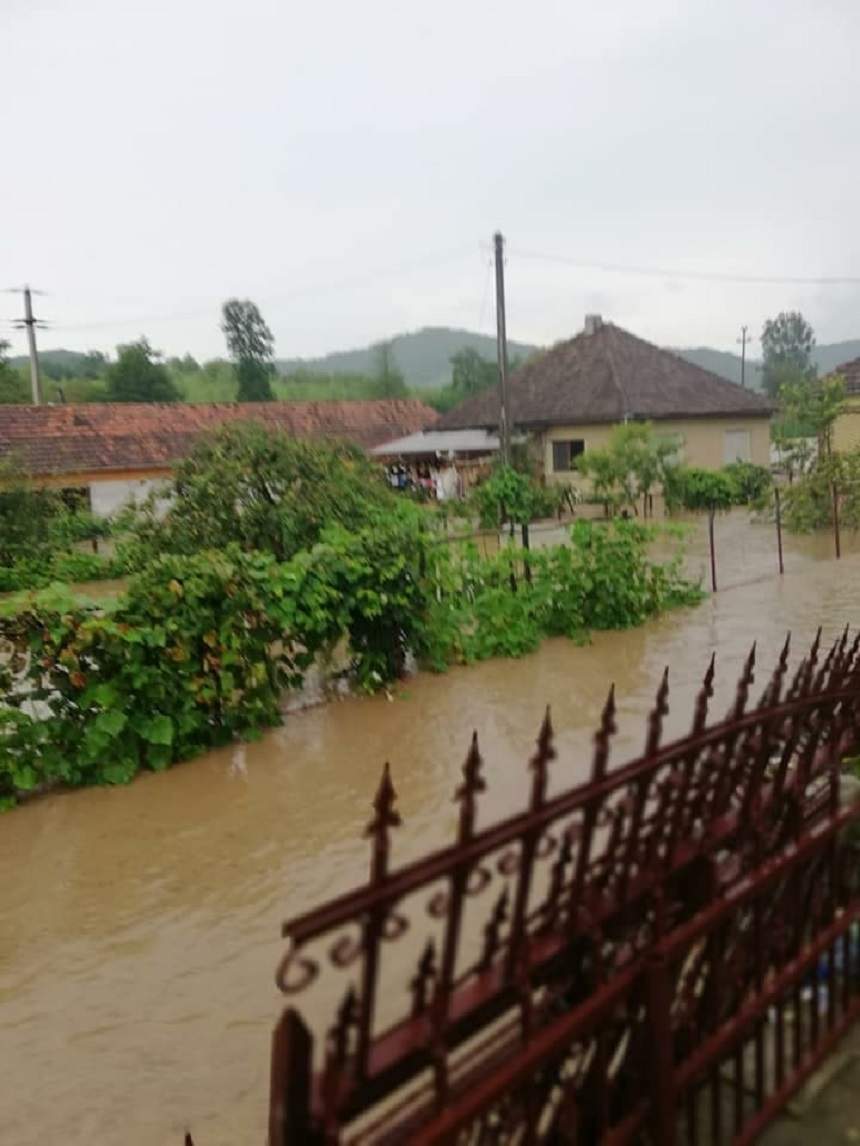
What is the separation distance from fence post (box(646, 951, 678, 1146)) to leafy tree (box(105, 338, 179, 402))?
5261 centimetres

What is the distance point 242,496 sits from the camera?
1103 centimetres

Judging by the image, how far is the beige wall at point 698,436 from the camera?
29734mm

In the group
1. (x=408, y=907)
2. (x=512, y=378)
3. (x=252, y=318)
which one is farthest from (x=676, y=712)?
(x=252, y=318)

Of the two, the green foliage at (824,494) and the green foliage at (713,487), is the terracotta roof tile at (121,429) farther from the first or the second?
the green foliage at (824,494)

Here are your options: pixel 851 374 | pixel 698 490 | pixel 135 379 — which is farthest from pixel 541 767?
pixel 135 379

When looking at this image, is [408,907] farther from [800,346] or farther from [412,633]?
[800,346]

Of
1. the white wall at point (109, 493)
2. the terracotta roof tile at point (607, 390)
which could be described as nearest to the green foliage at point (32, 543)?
the white wall at point (109, 493)

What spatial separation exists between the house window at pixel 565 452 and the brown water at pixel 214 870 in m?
19.6

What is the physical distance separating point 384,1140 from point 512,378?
35.4m

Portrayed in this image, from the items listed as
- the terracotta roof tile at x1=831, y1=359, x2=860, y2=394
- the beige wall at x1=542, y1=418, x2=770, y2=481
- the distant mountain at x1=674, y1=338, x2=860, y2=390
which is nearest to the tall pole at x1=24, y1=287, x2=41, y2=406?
the beige wall at x1=542, y1=418, x2=770, y2=481

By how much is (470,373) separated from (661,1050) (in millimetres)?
65508

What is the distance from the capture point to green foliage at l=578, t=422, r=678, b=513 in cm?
2475

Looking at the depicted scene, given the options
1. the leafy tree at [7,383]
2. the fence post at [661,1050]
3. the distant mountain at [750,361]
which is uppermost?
the distant mountain at [750,361]

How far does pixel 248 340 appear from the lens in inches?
2261
